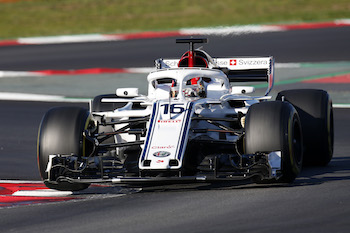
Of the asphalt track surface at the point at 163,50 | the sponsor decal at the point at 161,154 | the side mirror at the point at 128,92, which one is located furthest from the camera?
the asphalt track surface at the point at 163,50

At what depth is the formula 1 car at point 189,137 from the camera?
9000 millimetres

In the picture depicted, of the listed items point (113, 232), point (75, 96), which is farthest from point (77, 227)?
point (75, 96)

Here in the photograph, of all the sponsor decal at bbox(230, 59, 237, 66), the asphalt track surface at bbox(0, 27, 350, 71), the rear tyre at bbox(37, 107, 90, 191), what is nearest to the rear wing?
the sponsor decal at bbox(230, 59, 237, 66)

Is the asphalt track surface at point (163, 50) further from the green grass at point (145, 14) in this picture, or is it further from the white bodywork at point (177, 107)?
the white bodywork at point (177, 107)

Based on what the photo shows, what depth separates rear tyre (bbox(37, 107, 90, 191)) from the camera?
9484 millimetres

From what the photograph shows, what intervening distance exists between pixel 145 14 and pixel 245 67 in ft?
65.6

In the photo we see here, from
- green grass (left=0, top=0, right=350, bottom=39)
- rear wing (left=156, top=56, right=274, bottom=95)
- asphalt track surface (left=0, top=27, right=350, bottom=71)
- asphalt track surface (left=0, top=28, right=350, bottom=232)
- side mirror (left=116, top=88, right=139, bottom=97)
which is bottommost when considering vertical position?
asphalt track surface (left=0, top=28, right=350, bottom=232)

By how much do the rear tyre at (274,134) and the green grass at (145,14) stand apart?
19094 mm

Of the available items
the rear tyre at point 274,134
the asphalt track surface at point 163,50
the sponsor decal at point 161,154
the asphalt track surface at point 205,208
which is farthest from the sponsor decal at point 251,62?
the asphalt track surface at point 163,50

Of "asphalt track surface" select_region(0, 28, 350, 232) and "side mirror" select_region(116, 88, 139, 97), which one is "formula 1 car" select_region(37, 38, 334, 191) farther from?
"asphalt track surface" select_region(0, 28, 350, 232)

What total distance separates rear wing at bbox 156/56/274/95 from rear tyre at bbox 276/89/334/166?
1.17m

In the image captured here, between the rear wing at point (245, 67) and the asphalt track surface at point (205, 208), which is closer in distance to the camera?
the asphalt track surface at point (205, 208)

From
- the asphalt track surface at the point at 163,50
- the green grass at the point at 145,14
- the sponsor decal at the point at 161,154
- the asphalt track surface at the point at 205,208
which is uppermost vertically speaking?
the green grass at the point at 145,14

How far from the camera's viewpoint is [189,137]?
9.48 metres
